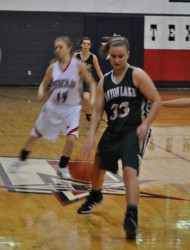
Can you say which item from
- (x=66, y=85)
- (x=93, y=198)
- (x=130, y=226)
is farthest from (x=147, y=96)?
(x=66, y=85)

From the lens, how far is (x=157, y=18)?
20953 mm

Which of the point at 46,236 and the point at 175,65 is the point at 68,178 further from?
the point at 175,65

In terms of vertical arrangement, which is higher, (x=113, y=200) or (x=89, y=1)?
(x=89, y=1)

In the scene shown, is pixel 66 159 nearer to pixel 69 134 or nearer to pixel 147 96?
pixel 69 134

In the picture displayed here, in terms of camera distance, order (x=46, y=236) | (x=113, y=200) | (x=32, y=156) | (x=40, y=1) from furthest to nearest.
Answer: (x=40, y=1)
(x=32, y=156)
(x=113, y=200)
(x=46, y=236)

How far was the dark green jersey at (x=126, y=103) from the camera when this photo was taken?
5438 millimetres

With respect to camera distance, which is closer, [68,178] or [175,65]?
[68,178]

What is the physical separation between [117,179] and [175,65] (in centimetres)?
1398

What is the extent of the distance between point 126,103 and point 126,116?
0.12m

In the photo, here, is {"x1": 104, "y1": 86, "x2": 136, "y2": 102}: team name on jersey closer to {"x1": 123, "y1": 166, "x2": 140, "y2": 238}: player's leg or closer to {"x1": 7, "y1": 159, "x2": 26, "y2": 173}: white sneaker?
{"x1": 123, "y1": 166, "x2": 140, "y2": 238}: player's leg

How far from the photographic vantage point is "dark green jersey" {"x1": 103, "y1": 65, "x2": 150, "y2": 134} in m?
5.44

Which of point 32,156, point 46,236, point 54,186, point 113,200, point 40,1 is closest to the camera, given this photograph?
point 46,236

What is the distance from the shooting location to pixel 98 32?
20.7 metres

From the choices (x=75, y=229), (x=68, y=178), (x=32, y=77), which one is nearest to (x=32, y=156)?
(x=68, y=178)
